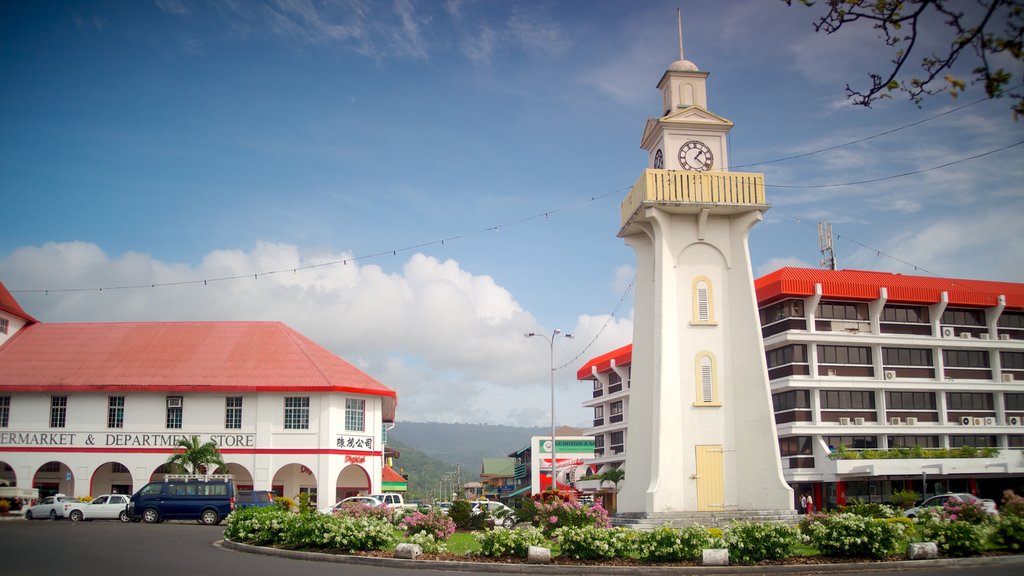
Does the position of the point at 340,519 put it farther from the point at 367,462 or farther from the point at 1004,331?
the point at 1004,331

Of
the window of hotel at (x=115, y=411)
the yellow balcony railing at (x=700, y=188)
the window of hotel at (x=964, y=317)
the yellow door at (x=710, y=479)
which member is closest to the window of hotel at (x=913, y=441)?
the window of hotel at (x=964, y=317)

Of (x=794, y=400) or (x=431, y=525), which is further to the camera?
(x=794, y=400)

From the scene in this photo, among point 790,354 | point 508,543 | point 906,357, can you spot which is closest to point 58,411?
point 508,543

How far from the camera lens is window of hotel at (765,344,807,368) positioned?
146 ft

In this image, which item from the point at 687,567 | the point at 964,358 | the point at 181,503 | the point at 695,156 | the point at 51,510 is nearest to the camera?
the point at 687,567

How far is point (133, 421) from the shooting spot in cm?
4244

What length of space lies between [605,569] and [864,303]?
120 feet

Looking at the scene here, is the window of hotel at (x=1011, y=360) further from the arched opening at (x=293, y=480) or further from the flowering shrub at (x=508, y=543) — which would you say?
the flowering shrub at (x=508, y=543)

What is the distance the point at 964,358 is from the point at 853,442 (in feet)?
30.8

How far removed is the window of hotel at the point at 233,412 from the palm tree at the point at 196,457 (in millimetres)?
2169

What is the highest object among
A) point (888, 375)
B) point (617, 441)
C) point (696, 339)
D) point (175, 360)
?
point (175, 360)

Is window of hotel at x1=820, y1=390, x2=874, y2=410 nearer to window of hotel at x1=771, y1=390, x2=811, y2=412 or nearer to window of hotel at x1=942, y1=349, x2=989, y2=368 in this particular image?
window of hotel at x1=771, y1=390, x2=811, y2=412

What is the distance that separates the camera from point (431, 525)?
59.3ft

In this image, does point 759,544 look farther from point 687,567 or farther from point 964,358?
point 964,358
